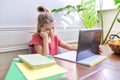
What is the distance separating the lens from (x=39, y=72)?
0.60 meters

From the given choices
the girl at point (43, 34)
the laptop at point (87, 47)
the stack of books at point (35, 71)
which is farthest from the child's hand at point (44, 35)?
the stack of books at point (35, 71)

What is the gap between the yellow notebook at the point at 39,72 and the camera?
0.56 metres

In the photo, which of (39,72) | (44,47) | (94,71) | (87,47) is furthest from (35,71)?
(44,47)

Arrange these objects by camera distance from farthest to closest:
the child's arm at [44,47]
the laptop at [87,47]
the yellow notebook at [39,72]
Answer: the child's arm at [44,47] < the laptop at [87,47] < the yellow notebook at [39,72]

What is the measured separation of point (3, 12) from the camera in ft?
4.18

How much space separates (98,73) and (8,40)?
918 millimetres

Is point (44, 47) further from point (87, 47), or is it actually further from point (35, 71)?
point (35, 71)

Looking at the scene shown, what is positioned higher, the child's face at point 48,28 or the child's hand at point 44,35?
the child's face at point 48,28

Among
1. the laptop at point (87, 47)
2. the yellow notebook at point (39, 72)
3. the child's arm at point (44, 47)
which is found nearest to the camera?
the yellow notebook at point (39, 72)

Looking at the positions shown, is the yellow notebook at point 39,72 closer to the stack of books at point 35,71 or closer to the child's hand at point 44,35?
the stack of books at point 35,71

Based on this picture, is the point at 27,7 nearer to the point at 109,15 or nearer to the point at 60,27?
the point at 60,27

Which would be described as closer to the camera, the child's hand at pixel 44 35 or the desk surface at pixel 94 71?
the desk surface at pixel 94 71

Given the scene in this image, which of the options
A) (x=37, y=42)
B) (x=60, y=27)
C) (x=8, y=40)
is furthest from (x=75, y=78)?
(x=60, y=27)

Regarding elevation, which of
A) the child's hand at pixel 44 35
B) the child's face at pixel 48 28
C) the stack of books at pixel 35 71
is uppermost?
the child's face at pixel 48 28
